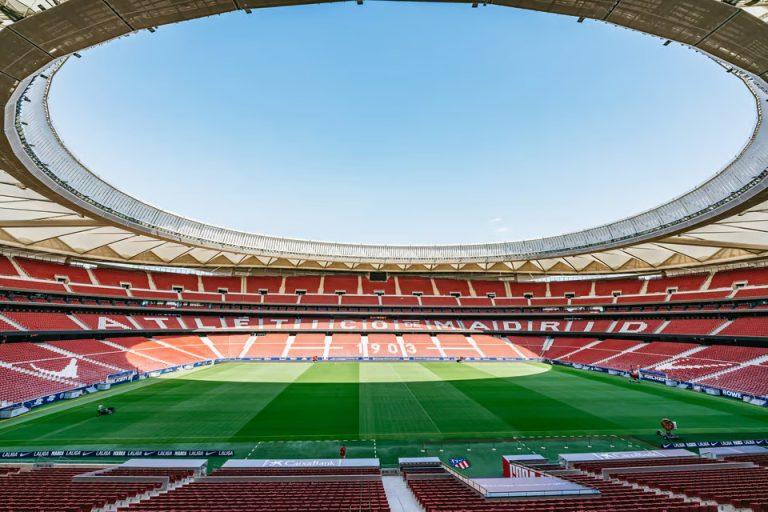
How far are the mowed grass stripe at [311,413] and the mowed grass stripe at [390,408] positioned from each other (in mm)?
623

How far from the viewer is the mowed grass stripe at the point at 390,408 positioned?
60.5 ft

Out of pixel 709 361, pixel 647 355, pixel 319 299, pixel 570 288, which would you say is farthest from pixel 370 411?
pixel 570 288

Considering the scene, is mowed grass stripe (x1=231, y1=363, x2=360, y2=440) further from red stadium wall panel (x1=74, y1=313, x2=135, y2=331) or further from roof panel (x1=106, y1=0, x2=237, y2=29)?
red stadium wall panel (x1=74, y1=313, x2=135, y2=331)

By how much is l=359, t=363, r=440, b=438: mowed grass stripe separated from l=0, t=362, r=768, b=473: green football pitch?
0.31ft

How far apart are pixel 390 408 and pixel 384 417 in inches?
72.2

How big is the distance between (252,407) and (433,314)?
3356cm

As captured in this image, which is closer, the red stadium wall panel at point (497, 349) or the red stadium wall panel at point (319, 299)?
the red stadium wall panel at point (497, 349)

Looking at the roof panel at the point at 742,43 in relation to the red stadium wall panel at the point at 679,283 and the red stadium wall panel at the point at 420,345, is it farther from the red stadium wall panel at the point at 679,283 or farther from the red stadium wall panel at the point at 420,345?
the red stadium wall panel at the point at 679,283

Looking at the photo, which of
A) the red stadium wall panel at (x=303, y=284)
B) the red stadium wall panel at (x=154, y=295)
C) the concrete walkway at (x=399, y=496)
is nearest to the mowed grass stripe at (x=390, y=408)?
the concrete walkway at (x=399, y=496)

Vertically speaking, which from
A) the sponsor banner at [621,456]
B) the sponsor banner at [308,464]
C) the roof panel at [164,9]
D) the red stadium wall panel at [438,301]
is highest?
the roof panel at [164,9]

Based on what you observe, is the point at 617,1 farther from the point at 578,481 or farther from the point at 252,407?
the point at 252,407

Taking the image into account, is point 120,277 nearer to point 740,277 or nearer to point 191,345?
point 191,345

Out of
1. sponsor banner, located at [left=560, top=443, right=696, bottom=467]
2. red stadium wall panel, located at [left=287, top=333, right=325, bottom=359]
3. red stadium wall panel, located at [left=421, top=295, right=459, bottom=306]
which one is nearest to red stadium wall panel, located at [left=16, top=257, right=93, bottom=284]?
red stadium wall panel, located at [left=287, top=333, right=325, bottom=359]

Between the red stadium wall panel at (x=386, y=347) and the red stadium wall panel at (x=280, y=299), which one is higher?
the red stadium wall panel at (x=280, y=299)
